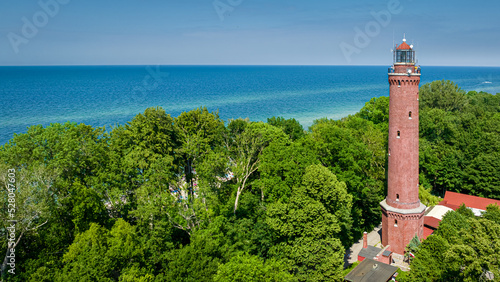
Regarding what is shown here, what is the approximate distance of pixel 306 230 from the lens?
90.4ft

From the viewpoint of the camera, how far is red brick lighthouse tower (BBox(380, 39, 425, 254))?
3175cm

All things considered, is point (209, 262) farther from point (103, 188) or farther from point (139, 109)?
point (139, 109)

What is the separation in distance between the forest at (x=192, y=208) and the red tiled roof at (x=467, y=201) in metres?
8.16

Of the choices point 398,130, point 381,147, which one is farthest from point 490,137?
point 398,130

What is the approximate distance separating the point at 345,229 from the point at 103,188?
867 inches

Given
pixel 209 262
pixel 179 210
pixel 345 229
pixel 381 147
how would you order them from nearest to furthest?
1. pixel 209 262
2. pixel 179 210
3. pixel 345 229
4. pixel 381 147

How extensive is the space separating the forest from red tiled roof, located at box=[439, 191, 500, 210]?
816cm

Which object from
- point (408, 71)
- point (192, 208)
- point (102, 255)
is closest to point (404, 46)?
point (408, 71)

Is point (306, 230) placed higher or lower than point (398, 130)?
lower

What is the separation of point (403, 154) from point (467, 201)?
1664 cm

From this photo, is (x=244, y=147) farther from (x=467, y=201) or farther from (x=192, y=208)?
(x=467, y=201)

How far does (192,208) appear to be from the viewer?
A: 2742 centimetres

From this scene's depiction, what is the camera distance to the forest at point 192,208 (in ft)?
74.0

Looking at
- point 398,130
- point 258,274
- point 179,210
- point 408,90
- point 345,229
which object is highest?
point 408,90
